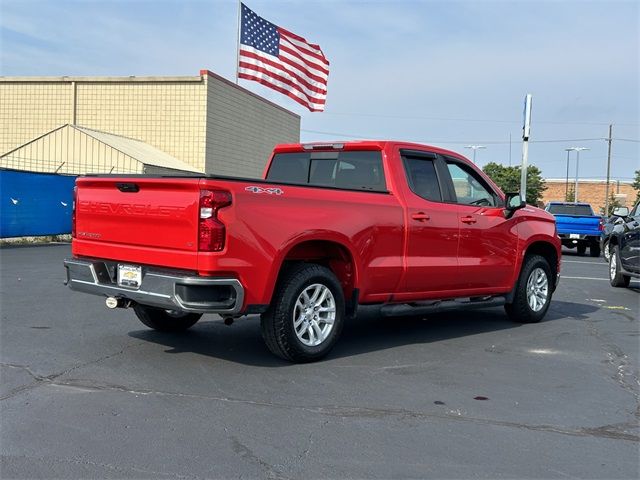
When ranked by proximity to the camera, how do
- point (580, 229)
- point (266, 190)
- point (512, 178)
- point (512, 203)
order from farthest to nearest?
point (512, 178) < point (580, 229) < point (512, 203) < point (266, 190)

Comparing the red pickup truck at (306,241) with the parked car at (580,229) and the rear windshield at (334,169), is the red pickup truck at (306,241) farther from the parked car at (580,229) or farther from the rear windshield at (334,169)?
the parked car at (580,229)

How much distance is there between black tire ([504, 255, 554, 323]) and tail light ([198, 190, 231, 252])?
14.8 feet

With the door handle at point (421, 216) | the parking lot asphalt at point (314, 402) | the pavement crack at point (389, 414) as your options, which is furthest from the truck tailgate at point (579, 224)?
the pavement crack at point (389, 414)

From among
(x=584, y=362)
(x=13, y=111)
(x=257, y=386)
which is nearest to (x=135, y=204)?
(x=257, y=386)

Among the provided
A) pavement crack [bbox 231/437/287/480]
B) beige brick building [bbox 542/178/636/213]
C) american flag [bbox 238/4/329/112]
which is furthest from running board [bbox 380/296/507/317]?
beige brick building [bbox 542/178/636/213]

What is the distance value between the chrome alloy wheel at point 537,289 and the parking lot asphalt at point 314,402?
0.73 meters

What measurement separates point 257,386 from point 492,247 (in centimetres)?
367

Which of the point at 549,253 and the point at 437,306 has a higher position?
the point at 549,253

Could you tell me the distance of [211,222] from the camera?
5.03 m

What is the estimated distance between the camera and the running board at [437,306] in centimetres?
651

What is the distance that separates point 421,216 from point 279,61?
20.2m

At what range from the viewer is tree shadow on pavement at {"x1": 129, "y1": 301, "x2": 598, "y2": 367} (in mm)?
6250

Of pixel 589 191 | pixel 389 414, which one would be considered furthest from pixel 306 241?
pixel 589 191

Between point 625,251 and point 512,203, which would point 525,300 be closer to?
point 512,203
